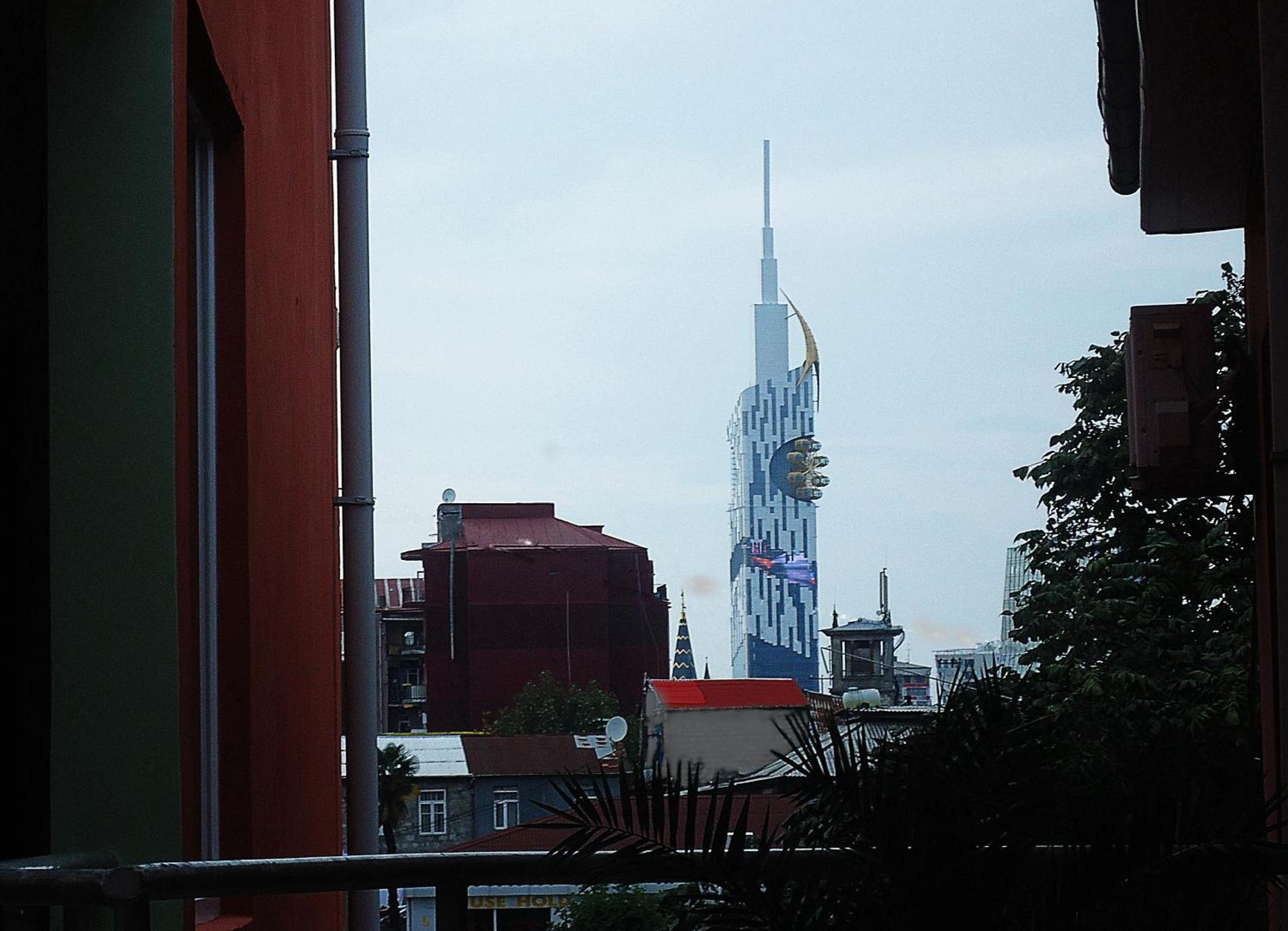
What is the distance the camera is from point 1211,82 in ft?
10.4

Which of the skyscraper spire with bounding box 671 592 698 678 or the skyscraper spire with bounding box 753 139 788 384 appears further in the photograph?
the skyscraper spire with bounding box 753 139 788 384

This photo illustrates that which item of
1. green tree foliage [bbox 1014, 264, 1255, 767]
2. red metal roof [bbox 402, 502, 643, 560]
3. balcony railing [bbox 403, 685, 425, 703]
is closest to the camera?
green tree foliage [bbox 1014, 264, 1255, 767]

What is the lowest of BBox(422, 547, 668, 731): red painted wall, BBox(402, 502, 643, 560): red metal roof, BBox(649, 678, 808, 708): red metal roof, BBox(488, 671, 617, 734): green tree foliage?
BBox(488, 671, 617, 734): green tree foliage

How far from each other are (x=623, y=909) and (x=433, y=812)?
109 feet

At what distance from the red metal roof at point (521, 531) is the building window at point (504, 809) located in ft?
30.7

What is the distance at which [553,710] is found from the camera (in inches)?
1543

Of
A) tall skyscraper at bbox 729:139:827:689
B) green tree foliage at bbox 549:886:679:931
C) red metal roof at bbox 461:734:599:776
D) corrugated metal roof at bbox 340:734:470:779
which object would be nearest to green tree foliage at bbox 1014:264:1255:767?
green tree foliage at bbox 549:886:679:931

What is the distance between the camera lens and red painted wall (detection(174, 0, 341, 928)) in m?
2.23

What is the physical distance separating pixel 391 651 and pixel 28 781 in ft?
139

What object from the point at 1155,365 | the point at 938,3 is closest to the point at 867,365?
the point at 938,3

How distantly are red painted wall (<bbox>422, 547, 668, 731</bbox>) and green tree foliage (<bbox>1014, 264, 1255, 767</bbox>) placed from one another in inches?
1187

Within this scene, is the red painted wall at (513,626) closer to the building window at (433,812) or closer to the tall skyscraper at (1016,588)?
the building window at (433,812)

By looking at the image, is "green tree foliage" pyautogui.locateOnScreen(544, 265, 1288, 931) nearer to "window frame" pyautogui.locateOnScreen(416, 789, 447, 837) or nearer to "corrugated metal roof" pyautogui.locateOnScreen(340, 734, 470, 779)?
"corrugated metal roof" pyautogui.locateOnScreen(340, 734, 470, 779)

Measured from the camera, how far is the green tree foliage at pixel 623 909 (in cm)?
139
